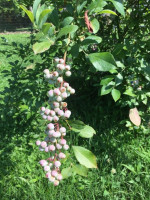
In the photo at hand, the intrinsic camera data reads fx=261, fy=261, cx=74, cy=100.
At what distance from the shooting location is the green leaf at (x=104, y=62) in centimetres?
82

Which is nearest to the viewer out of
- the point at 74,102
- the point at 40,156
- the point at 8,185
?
the point at 8,185

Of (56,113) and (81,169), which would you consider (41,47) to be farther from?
(81,169)

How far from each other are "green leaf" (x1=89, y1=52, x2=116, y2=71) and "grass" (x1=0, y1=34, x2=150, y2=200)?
3.50 ft

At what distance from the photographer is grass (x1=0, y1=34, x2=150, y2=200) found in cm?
168

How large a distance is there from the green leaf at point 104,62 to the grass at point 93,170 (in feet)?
3.50

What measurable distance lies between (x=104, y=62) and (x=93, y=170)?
1196mm

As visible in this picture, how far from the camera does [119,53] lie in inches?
57.3

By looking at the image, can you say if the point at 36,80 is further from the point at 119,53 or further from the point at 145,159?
the point at 145,159

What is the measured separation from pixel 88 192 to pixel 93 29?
3.64ft

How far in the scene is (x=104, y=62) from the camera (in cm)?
84

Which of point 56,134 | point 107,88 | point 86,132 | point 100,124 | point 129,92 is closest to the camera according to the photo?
point 56,134

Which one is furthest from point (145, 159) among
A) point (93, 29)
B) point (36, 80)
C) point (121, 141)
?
point (93, 29)

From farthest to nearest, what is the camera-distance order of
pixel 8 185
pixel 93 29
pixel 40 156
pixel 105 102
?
pixel 105 102 < pixel 40 156 < pixel 8 185 < pixel 93 29

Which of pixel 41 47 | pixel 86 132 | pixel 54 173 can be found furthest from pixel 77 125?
pixel 41 47
